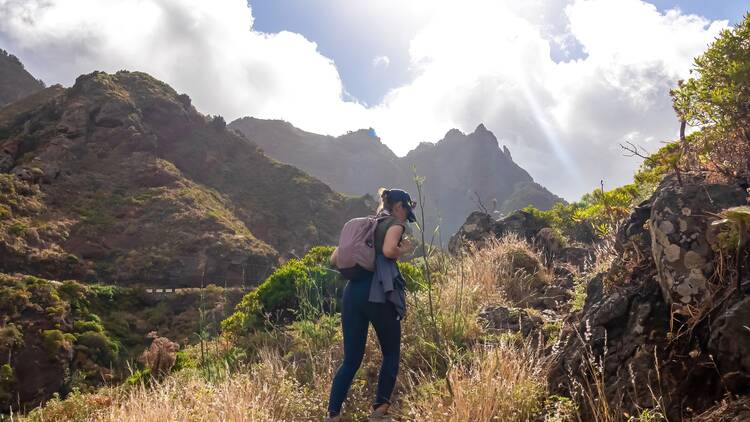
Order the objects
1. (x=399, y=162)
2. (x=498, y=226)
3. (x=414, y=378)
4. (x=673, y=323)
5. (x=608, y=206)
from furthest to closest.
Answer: (x=399, y=162) → (x=498, y=226) → (x=608, y=206) → (x=414, y=378) → (x=673, y=323)

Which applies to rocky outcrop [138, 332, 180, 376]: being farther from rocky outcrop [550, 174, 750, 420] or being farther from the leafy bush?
the leafy bush

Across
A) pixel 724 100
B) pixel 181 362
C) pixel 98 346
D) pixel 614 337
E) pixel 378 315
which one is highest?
pixel 724 100

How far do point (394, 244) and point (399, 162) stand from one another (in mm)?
184685

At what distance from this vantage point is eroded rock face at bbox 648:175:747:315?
2707 mm

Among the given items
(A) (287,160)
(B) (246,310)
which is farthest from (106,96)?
(A) (287,160)

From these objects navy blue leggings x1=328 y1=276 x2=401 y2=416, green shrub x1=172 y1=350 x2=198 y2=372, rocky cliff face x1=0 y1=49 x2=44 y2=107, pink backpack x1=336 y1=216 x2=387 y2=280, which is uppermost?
→ rocky cliff face x1=0 y1=49 x2=44 y2=107

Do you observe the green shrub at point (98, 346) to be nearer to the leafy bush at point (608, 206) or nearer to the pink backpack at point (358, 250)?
the leafy bush at point (608, 206)

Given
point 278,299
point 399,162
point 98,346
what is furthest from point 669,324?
point 399,162

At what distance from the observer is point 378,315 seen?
3.63m

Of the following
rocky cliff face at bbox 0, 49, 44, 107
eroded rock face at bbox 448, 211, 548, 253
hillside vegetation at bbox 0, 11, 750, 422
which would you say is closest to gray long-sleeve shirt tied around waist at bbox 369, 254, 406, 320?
hillside vegetation at bbox 0, 11, 750, 422

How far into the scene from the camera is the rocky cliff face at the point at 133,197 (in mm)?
29406

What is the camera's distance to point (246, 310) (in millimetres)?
9320

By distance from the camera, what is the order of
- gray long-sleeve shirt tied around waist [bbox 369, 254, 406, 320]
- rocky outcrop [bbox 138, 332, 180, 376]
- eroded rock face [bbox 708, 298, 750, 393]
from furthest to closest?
rocky outcrop [bbox 138, 332, 180, 376] → gray long-sleeve shirt tied around waist [bbox 369, 254, 406, 320] → eroded rock face [bbox 708, 298, 750, 393]

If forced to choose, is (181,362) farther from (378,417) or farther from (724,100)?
(724,100)
